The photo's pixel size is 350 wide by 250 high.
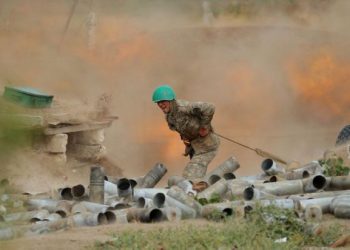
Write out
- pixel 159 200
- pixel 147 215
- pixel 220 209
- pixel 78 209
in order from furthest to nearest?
1. pixel 78 209
2. pixel 159 200
3. pixel 220 209
4. pixel 147 215

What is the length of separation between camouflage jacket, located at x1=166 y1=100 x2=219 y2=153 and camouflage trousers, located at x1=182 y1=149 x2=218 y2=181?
0.09 m

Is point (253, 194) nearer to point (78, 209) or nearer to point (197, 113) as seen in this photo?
point (78, 209)

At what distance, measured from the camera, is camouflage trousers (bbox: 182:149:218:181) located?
1259cm

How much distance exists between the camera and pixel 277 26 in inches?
1117

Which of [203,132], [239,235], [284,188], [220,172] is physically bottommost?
[239,235]

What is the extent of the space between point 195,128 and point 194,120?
0.12m

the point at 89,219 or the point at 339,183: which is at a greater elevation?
the point at 339,183

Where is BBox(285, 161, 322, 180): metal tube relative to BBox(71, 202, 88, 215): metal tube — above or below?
above

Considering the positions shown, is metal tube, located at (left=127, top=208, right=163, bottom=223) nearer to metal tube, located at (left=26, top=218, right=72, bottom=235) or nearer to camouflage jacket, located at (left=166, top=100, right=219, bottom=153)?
metal tube, located at (left=26, top=218, right=72, bottom=235)

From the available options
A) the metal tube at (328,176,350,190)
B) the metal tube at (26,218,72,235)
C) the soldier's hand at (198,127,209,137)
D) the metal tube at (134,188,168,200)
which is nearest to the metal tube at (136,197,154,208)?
the metal tube at (134,188,168,200)

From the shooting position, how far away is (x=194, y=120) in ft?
41.9

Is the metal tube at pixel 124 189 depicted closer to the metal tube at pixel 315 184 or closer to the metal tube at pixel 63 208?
the metal tube at pixel 63 208

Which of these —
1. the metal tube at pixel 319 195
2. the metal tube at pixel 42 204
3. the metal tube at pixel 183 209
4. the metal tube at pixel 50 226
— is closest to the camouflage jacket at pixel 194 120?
the metal tube at pixel 42 204

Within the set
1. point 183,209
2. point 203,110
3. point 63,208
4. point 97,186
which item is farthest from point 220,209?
point 203,110
